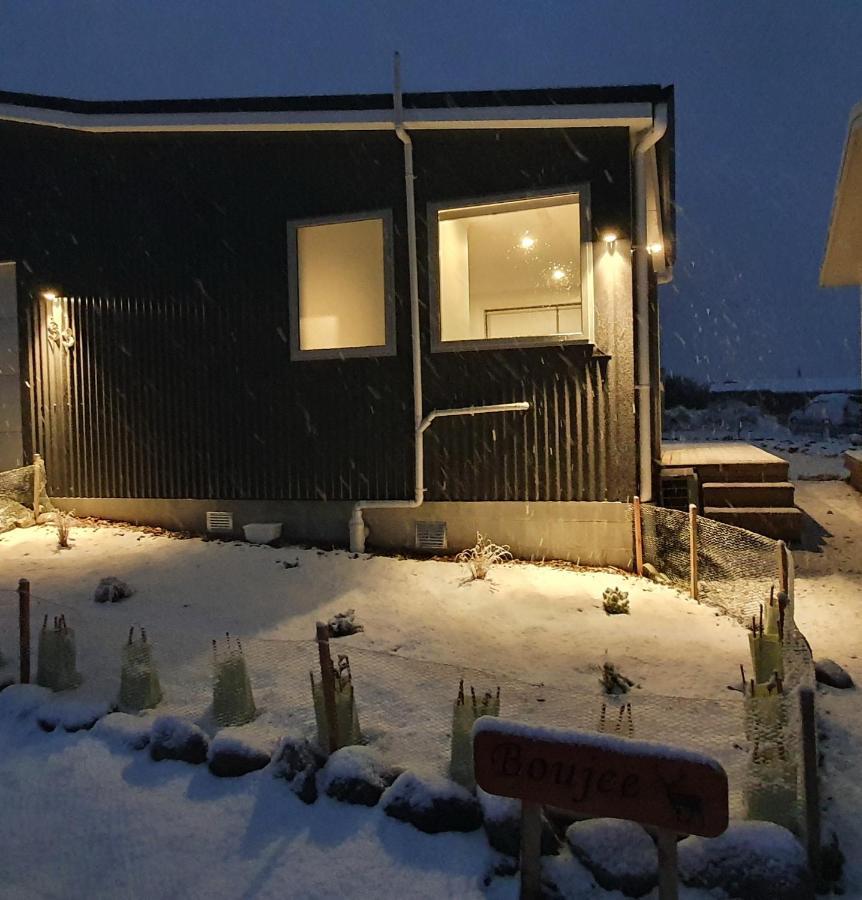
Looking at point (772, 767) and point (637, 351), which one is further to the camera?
point (637, 351)

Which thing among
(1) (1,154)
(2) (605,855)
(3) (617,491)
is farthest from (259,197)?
(2) (605,855)

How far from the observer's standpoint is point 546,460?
734 cm

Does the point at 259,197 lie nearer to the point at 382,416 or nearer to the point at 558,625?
the point at 382,416

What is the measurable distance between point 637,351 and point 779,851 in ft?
16.8

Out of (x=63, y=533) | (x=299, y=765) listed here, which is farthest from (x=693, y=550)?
(x=63, y=533)

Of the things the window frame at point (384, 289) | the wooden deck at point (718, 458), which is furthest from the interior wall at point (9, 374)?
the wooden deck at point (718, 458)

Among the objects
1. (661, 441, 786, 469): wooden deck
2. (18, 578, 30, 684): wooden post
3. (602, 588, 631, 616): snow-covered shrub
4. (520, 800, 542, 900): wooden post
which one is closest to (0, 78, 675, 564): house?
(661, 441, 786, 469): wooden deck

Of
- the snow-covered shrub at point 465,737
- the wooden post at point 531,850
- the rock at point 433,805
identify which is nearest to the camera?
the wooden post at point 531,850

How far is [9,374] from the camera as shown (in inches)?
379

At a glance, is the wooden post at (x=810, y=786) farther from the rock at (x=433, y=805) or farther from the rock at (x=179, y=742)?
the rock at (x=179, y=742)

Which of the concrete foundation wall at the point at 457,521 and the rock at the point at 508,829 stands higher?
the concrete foundation wall at the point at 457,521

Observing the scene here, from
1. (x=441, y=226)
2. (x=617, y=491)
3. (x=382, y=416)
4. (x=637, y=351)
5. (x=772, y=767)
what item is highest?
(x=441, y=226)

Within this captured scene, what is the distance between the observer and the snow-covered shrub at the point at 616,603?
5.86 meters

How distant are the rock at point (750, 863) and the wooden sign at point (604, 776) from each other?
Result: 631 mm
